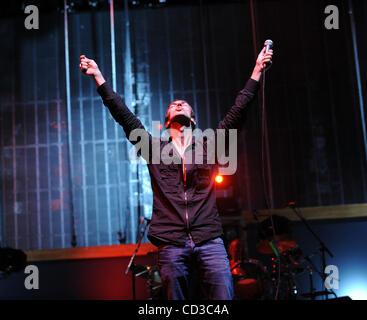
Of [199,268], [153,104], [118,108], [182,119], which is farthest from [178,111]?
[153,104]

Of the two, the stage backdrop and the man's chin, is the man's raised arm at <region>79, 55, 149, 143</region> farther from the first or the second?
the stage backdrop

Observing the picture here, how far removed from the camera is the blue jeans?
1.71 metres

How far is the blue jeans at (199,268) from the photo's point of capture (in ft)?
5.60

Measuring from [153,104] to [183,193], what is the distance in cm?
361

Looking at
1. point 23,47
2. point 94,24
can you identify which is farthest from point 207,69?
point 23,47

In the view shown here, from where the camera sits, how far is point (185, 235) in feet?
5.90

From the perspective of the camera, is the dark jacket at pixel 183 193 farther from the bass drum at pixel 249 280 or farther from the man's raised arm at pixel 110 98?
the bass drum at pixel 249 280

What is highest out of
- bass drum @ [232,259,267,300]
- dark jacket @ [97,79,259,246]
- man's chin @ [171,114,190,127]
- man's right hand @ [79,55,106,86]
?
man's right hand @ [79,55,106,86]

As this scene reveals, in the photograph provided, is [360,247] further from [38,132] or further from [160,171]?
[38,132]

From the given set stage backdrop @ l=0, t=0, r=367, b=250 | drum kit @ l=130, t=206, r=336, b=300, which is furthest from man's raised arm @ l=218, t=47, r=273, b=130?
stage backdrop @ l=0, t=0, r=367, b=250

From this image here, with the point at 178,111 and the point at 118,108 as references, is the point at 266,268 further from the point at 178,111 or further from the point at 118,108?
the point at 118,108

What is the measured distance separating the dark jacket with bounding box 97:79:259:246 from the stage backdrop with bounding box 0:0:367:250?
3096 millimetres

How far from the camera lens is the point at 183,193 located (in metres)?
1.92

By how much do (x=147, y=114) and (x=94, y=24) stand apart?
162 cm
